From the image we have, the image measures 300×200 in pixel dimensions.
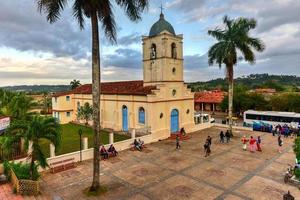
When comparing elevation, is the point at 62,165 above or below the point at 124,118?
below

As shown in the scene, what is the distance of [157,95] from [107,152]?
9.47m

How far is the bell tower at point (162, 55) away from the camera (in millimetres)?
28375

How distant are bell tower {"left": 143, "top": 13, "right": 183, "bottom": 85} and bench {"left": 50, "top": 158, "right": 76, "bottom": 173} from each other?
14.4 m

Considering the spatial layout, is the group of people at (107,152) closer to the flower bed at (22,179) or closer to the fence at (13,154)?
the fence at (13,154)

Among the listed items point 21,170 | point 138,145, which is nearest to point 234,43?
point 138,145

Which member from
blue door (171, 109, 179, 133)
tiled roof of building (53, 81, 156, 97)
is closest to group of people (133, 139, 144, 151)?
tiled roof of building (53, 81, 156, 97)

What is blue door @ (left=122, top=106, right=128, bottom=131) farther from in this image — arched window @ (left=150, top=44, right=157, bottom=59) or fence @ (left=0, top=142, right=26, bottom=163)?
fence @ (left=0, top=142, right=26, bottom=163)

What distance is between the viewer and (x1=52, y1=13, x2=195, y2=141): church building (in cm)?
2731

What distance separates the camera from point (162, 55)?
28.4 metres

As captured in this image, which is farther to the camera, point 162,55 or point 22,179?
point 162,55

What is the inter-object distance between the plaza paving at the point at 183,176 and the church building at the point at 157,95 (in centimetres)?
557

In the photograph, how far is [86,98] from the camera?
3731 centimetres

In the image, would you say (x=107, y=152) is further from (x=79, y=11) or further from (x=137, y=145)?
(x=79, y=11)

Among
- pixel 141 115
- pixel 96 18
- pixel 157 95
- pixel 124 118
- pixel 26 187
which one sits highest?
pixel 96 18
